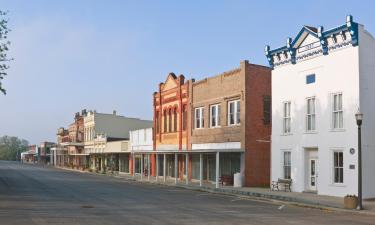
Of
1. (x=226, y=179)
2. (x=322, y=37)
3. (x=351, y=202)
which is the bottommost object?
(x=226, y=179)

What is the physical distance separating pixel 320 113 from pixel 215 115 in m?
12.8

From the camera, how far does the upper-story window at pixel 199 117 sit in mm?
41188

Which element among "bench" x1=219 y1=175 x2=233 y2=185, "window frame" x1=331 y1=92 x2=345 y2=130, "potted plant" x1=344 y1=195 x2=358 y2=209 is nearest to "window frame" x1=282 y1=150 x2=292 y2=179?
"window frame" x1=331 y1=92 x2=345 y2=130

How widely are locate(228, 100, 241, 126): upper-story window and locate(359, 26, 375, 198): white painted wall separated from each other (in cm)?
1139

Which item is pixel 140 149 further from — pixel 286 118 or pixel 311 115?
pixel 311 115

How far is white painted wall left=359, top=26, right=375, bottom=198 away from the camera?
82.5 feet

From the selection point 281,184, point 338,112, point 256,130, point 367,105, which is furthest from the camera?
point 256,130

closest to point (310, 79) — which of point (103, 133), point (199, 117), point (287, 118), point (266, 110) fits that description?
point (287, 118)

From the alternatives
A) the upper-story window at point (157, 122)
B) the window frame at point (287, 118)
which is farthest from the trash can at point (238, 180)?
the upper-story window at point (157, 122)

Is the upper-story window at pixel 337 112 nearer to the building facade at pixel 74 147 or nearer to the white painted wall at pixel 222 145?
the white painted wall at pixel 222 145

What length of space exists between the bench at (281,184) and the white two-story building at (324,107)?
311 millimetres

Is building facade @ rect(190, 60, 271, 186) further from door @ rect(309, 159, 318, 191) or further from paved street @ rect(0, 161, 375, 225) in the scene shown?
paved street @ rect(0, 161, 375, 225)

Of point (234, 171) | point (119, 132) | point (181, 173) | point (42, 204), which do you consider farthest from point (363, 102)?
point (119, 132)

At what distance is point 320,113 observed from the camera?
2750 cm
